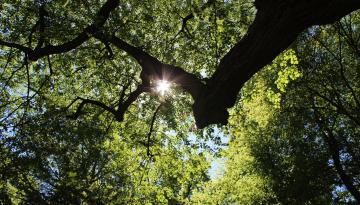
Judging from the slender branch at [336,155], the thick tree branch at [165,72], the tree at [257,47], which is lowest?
the tree at [257,47]

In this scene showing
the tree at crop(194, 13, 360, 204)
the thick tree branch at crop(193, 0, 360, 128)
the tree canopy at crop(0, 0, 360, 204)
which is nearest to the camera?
the thick tree branch at crop(193, 0, 360, 128)

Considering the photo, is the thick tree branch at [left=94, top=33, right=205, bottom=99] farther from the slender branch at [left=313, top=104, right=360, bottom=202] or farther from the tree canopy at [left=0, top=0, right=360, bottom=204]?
the slender branch at [left=313, top=104, right=360, bottom=202]

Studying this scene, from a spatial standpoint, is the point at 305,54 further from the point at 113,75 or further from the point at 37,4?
the point at 37,4

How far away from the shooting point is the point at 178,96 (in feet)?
59.6

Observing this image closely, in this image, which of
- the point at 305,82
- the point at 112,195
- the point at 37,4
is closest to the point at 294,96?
the point at 305,82

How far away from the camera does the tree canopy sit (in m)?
9.82

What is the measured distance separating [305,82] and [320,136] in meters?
5.39

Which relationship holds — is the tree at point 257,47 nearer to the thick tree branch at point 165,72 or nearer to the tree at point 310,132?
the thick tree branch at point 165,72

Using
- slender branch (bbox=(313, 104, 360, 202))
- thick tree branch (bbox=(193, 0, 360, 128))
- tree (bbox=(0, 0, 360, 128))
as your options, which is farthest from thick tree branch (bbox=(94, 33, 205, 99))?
slender branch (bbox=(313, 104, 360, 202))

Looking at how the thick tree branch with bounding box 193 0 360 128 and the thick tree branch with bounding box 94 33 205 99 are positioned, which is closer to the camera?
the thick tree branch with bounding box 193 0 360 128

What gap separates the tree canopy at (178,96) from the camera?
9.82 m

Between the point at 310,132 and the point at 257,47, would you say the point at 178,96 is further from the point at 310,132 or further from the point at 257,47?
the point at 310,132

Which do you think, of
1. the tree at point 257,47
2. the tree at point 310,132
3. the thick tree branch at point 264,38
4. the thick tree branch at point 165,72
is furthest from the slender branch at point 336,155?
the thick tree branch at point 264,38

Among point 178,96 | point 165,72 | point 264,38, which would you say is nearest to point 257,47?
point 264,38
